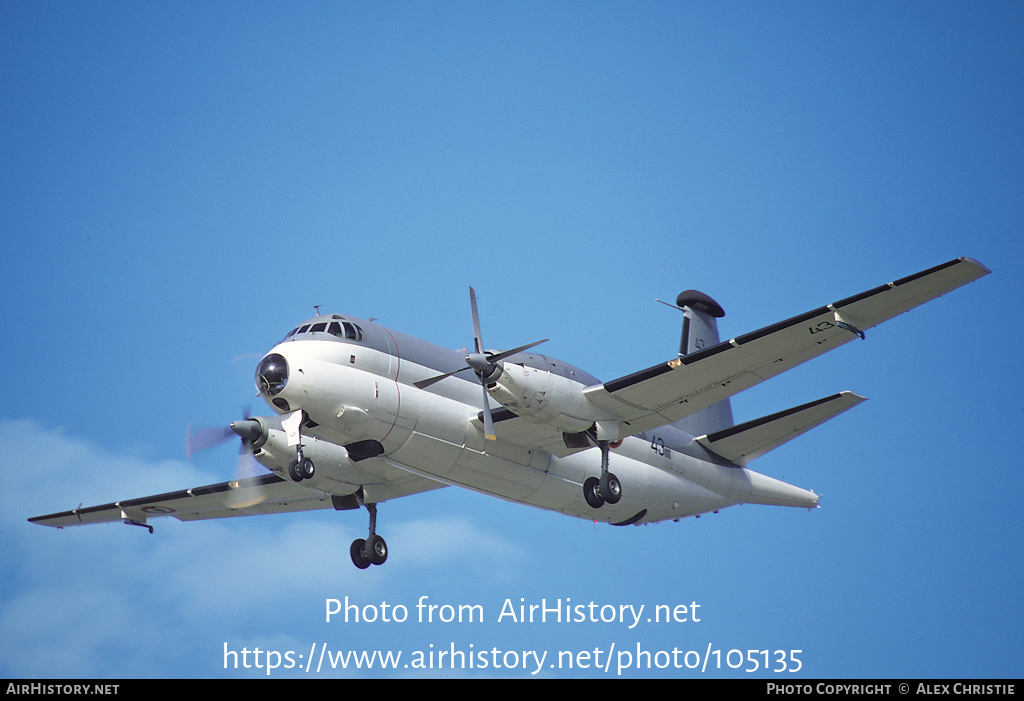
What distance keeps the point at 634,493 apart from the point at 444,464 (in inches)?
180

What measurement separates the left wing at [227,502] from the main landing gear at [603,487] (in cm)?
397

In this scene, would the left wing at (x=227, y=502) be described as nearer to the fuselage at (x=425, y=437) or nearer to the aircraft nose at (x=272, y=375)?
the fuselage at (x=425, y=437)

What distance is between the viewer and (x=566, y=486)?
20328mm

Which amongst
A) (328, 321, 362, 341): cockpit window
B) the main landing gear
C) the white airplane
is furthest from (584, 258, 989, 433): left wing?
(328, 321, 362, 341): cockpit window

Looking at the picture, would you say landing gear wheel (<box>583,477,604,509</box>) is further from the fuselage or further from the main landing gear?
the fuselage

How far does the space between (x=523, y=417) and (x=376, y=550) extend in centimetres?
512

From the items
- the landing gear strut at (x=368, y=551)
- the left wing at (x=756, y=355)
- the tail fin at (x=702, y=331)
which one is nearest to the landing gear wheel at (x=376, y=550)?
the landing gear strut at (x=368, y=551)

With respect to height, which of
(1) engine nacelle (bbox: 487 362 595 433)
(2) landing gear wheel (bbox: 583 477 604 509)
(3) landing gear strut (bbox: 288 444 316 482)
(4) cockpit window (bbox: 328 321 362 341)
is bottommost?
(2) landing gear wheel (bbox: 583 477 604 509)

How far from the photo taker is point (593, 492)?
19.2 meters

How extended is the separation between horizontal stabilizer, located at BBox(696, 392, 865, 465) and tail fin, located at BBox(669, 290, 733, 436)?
178 cm

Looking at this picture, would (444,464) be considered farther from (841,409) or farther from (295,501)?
(841,409)

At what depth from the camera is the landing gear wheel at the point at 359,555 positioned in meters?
21.3

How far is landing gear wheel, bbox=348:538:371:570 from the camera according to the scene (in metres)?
21.3
